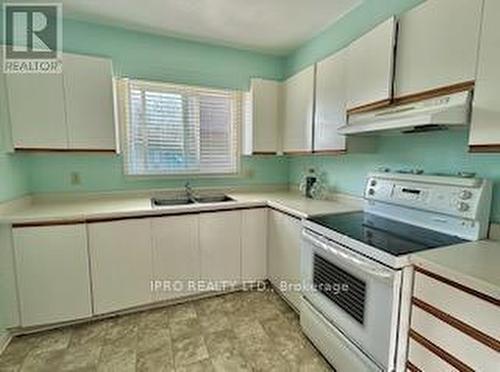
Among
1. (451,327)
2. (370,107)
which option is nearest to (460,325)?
(451,327)

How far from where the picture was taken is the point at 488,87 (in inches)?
46.3

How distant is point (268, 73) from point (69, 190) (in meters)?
2.41

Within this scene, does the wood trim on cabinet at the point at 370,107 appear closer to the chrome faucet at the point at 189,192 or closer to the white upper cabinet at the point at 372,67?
the white upper cabinet at the point at 372,67

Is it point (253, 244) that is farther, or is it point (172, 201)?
point (172, 201)

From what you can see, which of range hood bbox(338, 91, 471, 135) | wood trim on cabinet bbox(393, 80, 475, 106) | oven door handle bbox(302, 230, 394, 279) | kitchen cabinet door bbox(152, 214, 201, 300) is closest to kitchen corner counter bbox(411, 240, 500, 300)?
oven door handle bbox(302, 230, 394, 279)

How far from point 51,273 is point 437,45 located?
2.81 metres

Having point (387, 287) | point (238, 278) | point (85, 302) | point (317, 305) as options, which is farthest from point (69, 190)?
point (387, 287)

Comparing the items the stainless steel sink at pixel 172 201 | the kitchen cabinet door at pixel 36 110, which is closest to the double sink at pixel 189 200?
→ the stainless steel sink at pixel 172 201

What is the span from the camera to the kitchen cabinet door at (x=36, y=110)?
77.7 inches

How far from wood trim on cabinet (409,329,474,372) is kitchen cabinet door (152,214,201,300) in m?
1.68

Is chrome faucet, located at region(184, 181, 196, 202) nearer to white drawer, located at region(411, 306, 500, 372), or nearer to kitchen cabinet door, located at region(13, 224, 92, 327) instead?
kitchen cabinet door, located at region(13, 224, 92, 327)

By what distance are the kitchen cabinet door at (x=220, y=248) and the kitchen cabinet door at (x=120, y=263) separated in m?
0.46

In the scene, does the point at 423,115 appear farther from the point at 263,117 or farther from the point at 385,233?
the point at 263,117

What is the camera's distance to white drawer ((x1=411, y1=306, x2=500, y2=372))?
0.96m
